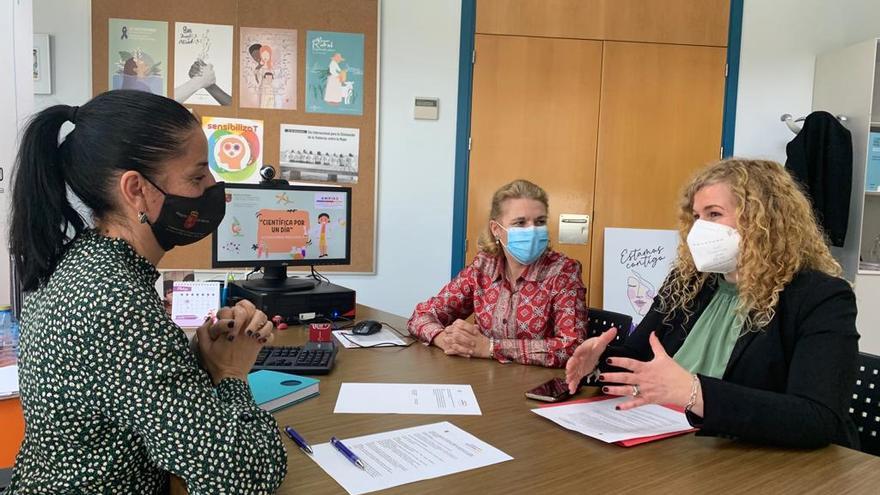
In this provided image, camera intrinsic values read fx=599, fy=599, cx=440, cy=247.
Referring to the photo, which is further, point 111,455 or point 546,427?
point 546,427

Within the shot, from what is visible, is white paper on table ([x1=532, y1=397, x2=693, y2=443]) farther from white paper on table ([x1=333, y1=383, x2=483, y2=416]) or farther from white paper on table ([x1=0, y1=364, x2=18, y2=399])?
white paper on table ([x1=0, y1=364, x2=18, y2=399])

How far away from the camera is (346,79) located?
3.49 m

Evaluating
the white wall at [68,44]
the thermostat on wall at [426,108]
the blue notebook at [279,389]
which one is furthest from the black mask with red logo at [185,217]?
the white wall at [68,44]

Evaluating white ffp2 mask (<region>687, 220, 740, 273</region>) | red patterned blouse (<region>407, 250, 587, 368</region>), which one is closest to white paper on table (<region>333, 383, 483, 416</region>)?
red patterned blouse (<region>407, 250, 587, 368</region>)

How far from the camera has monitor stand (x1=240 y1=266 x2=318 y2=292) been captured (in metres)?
2.26

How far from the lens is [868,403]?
141cm

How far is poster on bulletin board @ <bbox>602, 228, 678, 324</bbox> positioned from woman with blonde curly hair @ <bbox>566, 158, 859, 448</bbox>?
197 cm

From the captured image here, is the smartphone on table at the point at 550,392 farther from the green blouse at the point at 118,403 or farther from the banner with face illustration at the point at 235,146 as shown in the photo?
the banner with face illustration at the point at 235,146

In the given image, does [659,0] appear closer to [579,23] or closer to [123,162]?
[579,23]

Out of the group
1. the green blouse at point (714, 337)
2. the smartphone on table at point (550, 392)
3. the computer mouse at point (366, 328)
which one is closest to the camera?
the smartphone on table at point (550, 392)

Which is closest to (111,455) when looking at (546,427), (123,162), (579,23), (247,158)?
(123,162)

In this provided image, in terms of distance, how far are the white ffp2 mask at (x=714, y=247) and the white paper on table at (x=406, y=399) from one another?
683mm

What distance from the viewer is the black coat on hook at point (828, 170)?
3373 millimetres

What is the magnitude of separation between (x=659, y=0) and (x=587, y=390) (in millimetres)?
2996
